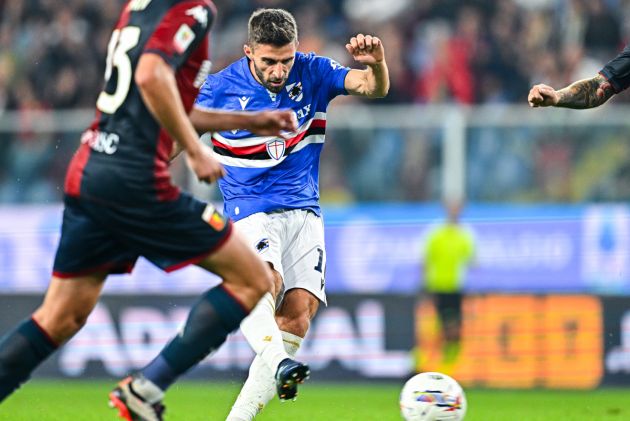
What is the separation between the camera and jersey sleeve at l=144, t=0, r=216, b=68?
5668 mm

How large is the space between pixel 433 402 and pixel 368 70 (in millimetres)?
2058

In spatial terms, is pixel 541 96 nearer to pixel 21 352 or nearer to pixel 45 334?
pixel 45 334

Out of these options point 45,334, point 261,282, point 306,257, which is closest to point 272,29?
point 306,257

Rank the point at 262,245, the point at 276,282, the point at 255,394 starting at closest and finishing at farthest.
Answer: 1. the point at 255,394
2. the point at 276,282
3. the point at 262,245

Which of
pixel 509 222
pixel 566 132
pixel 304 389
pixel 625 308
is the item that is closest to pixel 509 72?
pixel 566 132

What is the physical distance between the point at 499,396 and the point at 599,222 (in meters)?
3.07

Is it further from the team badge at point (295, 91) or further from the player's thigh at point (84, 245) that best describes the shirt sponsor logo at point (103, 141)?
the team badge at point (295, 91)

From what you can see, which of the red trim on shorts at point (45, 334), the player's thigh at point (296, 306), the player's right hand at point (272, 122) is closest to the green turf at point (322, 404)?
the player's thigh at point (296, 306)

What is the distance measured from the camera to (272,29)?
7.55m

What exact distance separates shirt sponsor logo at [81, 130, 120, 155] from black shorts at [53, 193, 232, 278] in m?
0.25

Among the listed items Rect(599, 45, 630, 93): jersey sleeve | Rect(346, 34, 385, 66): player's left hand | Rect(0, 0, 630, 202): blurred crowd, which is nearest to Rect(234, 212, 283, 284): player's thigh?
Rect(346, 34, 385, 66): player's left hand

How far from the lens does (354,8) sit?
1686 centimetres

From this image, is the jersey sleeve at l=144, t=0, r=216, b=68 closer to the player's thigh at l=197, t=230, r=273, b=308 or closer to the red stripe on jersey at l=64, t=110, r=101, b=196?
the red stripe on jersey at l=64, t=110, r=101, b=196

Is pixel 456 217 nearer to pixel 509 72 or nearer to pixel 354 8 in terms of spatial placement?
pixel 509 72
